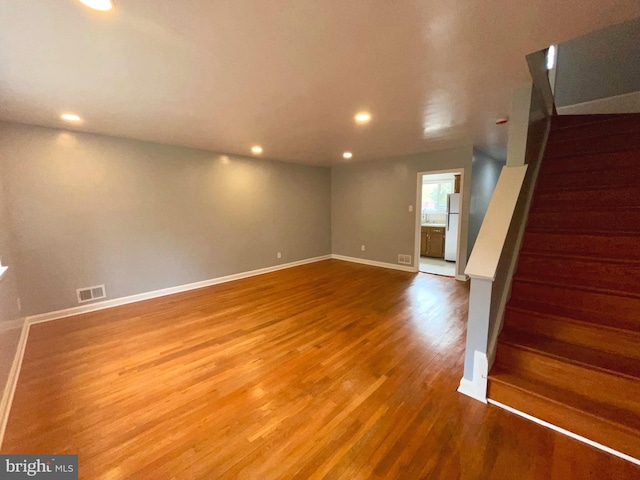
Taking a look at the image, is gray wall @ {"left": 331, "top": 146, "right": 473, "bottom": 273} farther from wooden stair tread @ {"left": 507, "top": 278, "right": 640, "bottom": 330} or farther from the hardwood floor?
wooden stair tread @ {"left": 507, "top": 278, "right": 640, "bottom": 330}

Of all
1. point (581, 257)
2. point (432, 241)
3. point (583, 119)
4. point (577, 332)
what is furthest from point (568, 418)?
point (432, 241)

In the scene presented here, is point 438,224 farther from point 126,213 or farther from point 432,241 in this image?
point 126,213

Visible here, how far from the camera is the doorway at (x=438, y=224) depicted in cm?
523

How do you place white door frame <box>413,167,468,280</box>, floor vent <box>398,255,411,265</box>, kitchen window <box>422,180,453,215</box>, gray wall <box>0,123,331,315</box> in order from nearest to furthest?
gray wall <box>0,123,331,315</box>, white door frame <box>413,167,468,280</box>, floor vent <box>398,255,411,265</box>, kitchen window <box>422,180,453,215</box>

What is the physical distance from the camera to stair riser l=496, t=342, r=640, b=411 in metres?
1.47

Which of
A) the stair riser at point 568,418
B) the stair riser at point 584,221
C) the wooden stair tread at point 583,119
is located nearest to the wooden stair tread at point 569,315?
the stair riser at point 568,418

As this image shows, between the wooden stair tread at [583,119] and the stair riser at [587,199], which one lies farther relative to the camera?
the wooden stair tread at [583,119]

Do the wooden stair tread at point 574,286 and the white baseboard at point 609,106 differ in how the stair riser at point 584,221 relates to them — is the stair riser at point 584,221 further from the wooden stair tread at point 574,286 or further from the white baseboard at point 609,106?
the white baseboard at point 609,106

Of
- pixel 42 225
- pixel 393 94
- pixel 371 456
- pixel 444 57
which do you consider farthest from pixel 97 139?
pixel 371 456

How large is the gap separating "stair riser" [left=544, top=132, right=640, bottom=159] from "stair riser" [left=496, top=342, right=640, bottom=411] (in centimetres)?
234

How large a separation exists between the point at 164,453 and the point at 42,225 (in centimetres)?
317

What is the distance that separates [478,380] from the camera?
177 centimetres

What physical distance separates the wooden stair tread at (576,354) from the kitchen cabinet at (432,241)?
4609 mm

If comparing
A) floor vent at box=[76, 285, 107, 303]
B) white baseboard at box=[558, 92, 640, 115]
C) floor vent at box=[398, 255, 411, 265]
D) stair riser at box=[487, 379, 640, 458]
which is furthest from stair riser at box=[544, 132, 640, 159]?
floor vent at box=[76, 285, 107, 303]
